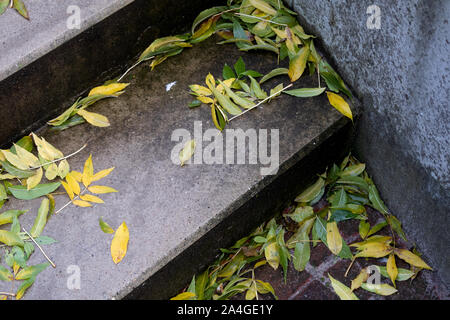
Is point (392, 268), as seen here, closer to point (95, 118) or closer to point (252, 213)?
point (252, 213)

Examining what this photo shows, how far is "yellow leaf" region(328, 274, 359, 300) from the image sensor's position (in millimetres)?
1681

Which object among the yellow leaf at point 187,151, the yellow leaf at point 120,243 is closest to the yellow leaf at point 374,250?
the yellow leaf at point 187,151

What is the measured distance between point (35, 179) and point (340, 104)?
1063mm

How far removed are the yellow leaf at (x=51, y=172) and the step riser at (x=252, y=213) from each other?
48cm

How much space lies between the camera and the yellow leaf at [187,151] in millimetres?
1688

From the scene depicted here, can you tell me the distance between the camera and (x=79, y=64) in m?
1.76

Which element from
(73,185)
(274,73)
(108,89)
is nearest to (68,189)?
(73,185)

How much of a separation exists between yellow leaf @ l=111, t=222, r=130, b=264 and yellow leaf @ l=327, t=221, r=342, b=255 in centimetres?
70

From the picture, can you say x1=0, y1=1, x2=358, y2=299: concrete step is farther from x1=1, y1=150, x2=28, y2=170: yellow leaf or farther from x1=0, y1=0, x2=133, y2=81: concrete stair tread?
x1=0, y1=0, x2=133, y2=81: concrete stair tread

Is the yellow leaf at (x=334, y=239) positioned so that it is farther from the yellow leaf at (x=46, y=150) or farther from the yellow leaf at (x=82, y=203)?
the yellow leaf at (x=46, y=150)

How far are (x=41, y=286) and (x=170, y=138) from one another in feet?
2.04

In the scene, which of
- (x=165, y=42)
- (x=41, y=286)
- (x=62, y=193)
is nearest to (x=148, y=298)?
(x=41, y=286)

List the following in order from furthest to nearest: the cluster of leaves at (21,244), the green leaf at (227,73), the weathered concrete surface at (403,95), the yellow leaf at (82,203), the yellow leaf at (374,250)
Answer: the green leaf at (227,73) → the yellow leaf at (374,250) → the yellow leaf at (82,203) → the cluster of leaves at (21,244) → the weathered concrete surface at (403,95)

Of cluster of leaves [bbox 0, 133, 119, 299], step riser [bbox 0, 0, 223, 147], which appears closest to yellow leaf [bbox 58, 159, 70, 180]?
cluster of leaves [bbox 0, 133, 119, 299]
